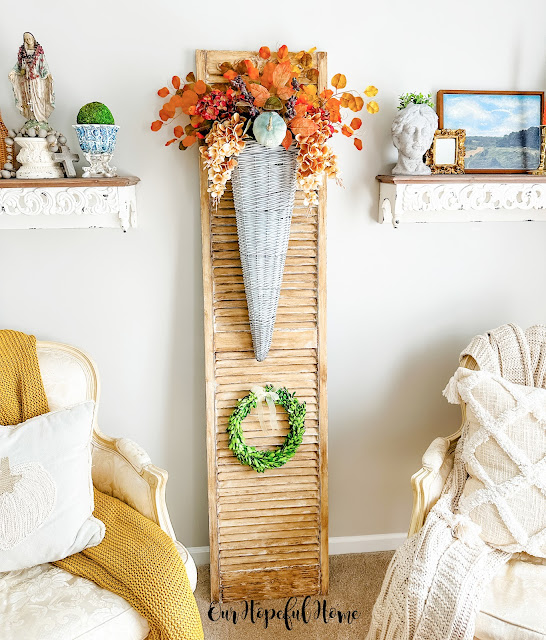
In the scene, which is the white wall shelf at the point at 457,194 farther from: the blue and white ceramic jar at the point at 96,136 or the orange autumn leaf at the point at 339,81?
the blue and white ceramic jar at the point at 96,136

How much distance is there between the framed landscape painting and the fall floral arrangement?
15.0 inches

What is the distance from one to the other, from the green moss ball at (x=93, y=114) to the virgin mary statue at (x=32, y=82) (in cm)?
13

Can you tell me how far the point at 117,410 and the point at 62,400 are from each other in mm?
298

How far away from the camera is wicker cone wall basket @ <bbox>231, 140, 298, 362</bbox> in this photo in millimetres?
1788

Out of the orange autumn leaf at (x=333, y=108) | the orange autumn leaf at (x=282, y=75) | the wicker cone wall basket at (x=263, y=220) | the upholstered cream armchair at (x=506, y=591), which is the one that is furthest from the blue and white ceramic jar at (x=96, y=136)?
the upholstered cream armchair at (x=506, y=591)

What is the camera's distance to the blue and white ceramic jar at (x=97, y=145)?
181 cm

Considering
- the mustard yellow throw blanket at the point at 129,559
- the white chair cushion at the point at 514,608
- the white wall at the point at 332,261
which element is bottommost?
the white chair cushion at the point at 514,608

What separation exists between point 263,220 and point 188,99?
1.31 ft

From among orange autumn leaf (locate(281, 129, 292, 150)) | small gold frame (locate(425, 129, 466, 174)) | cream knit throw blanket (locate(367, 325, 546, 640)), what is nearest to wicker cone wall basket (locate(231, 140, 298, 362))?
orange autumn leaf (locate(281, 129, 292, 150))

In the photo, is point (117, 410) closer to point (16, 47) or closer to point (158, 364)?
point (158, 364)

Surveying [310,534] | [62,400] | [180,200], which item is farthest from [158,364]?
[310,534]

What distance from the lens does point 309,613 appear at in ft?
6.89

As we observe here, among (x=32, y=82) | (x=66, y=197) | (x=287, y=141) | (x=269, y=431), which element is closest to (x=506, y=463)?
(x=269, y=431)

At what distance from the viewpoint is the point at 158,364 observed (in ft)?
7.13
